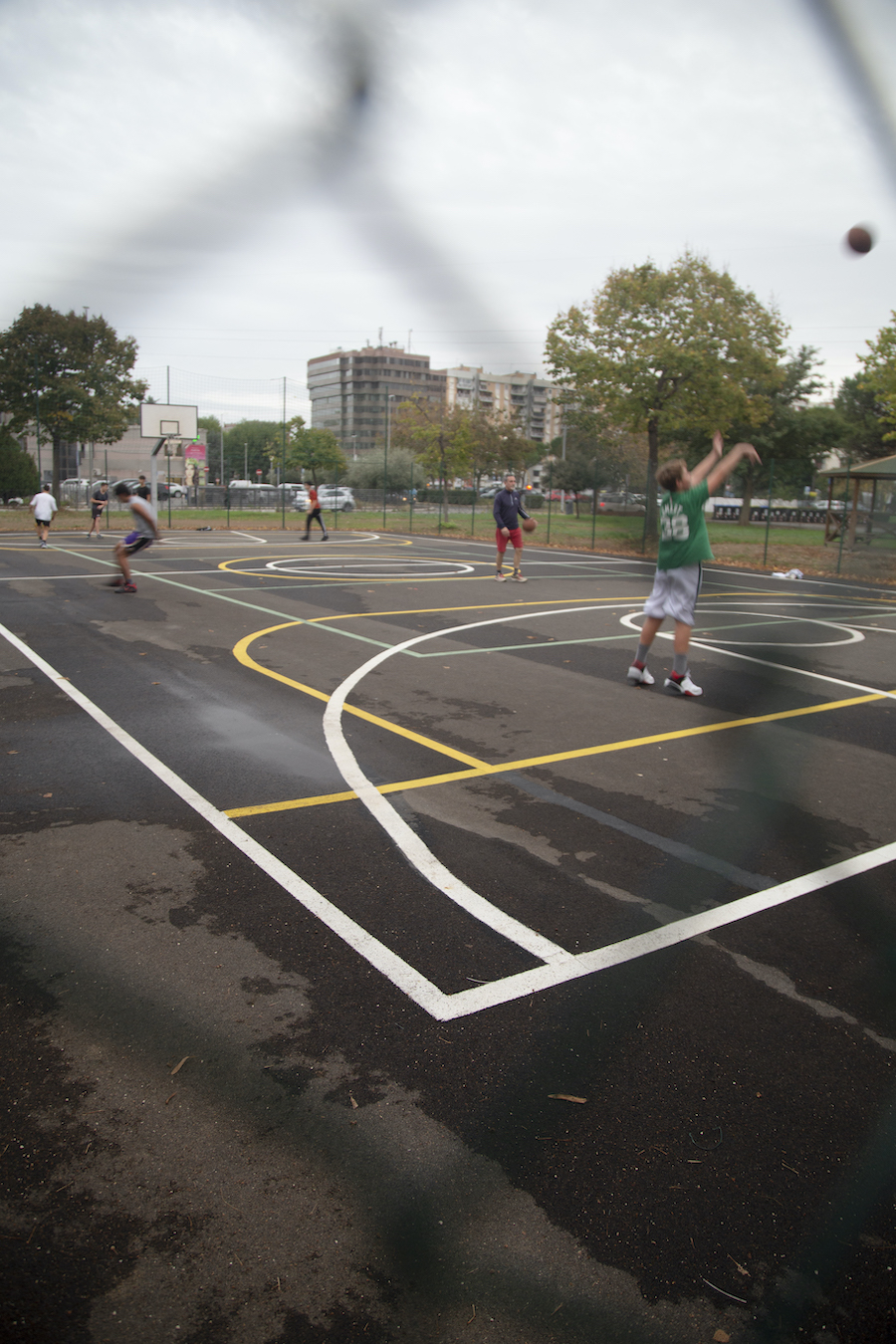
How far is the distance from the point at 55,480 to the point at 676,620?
1673 inches

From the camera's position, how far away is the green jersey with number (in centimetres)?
774

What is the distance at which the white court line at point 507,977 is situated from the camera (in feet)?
11.1

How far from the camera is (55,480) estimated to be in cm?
4419

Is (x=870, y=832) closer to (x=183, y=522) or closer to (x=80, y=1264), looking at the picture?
(x=80, y=1264)

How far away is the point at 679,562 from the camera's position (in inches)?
316

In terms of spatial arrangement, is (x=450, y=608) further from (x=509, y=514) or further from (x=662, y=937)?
(x=662, y=937)

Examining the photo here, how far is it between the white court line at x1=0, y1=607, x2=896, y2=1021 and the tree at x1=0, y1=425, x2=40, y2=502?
5382 cm

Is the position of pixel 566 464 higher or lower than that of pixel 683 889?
higher

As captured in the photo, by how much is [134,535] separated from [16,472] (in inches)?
1727

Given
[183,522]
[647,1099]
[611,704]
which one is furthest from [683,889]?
[183,522]

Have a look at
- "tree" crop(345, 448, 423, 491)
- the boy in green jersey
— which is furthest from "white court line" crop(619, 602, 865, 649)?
"tree" crop(345, 448, 423, 491)

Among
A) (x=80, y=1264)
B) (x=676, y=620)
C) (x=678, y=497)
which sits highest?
(x=678, y=497)

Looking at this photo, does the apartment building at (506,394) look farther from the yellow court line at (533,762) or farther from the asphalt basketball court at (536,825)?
the yellow court line at (533,762)

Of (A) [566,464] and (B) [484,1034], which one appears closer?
(B) [484,1034]
